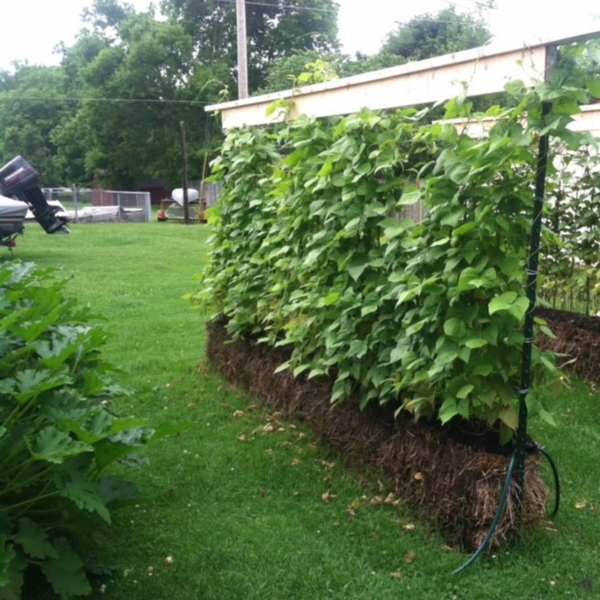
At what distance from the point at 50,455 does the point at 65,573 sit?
1.67 ft

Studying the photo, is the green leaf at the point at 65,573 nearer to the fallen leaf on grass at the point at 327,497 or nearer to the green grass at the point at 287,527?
the green grass at the point at 287,527

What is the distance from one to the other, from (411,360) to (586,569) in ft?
3.59

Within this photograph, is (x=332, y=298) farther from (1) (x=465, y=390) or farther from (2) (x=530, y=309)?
(2) (x=530, y=309)

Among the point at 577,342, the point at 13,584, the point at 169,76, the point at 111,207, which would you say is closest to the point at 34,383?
the point at 13,584

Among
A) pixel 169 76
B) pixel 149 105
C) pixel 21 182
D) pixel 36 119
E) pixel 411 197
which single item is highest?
pixel 169 76

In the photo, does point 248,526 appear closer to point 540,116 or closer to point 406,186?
point 406,186

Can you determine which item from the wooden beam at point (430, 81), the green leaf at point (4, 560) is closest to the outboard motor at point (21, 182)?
the wooden beam at point (430, 81)

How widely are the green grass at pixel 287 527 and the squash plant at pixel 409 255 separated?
1.68 ft

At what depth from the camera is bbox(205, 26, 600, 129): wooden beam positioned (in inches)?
107

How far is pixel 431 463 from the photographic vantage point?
3133 mm

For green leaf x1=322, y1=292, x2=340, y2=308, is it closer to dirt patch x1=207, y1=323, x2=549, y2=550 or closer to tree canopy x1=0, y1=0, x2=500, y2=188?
dirt patch x1=207, y1=323, x2=549, y2=550

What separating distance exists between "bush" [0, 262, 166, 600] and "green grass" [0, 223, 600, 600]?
1.31 ft

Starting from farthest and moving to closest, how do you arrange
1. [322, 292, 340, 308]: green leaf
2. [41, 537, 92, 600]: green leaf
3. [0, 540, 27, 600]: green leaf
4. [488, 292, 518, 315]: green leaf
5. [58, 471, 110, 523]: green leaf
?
[322, 292, 340, 308]: green leaf
[488, 292, 518, 315]: green leaf
[41, 537, 92, 600]: green leaf
[58, 471, 110, 523]: green leaf
[0, 540, 27, 600]: green leaf

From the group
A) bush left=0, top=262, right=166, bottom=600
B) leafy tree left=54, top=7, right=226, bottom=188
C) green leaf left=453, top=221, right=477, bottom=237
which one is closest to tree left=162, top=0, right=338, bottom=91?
leafy tree left=54, top=7, right=226, bottom=188
